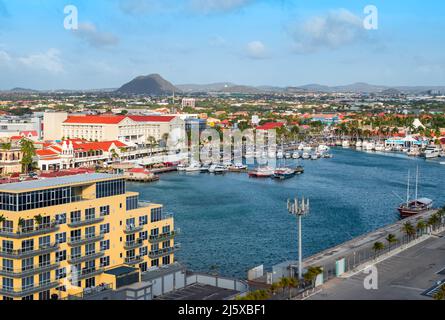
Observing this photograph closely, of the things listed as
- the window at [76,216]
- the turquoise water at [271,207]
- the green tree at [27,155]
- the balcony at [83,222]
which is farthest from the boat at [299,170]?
the window at [76,216]

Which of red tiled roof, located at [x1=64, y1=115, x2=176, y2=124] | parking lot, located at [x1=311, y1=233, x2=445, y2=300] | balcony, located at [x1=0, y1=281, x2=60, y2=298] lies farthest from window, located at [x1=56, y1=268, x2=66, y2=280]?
red tiled roof, located at [x1=64, y1=115, x2=176, y2=124]

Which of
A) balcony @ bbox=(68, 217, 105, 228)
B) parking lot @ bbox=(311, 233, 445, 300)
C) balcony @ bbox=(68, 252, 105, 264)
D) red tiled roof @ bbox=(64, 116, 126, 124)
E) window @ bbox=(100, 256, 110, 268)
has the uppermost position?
red tiled roof @ bbox=(64, 116, 126, 124)

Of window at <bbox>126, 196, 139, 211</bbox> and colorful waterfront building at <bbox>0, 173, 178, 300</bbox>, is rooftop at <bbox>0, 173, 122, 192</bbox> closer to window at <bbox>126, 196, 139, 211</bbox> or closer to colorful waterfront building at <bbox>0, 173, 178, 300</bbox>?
colorful waterfront building at <bbox>0, 173, 178, 300</bbox>

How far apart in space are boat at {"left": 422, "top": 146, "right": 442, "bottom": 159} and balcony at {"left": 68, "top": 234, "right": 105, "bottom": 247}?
989 inches

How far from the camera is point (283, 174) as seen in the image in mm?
23625

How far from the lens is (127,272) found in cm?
809

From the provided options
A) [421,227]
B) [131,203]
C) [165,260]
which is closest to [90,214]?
[131,203]

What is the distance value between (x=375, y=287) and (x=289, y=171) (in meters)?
15.7

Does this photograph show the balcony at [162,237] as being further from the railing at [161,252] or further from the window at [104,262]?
the window at [104,262]

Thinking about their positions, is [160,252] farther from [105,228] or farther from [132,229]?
[105,228]

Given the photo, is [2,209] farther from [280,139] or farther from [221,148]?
[280,139]

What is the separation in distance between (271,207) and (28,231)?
10127mm

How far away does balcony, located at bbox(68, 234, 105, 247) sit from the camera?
26.0ft

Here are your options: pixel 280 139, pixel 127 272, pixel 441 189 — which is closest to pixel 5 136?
pixel 280 139
